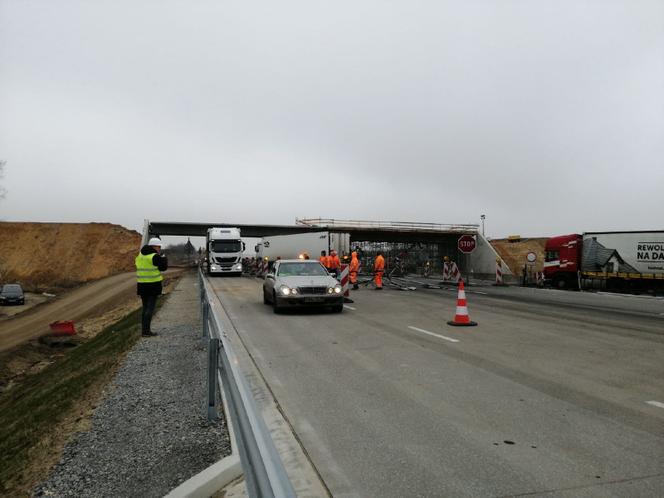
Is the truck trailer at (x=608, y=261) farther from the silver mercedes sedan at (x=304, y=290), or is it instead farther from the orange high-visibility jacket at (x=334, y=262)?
the silver mercedes sedan at (x=304, y=290)

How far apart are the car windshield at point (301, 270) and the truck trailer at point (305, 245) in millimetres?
18554

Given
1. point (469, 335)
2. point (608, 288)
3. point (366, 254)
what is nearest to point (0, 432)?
point (469, 335)

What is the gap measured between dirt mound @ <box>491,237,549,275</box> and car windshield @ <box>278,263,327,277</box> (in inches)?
2090

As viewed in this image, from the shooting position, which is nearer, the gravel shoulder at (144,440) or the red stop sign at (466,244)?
the gravel shoulder at (144,440)

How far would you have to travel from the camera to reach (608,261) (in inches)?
1111

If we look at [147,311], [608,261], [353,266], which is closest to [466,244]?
[608,261]

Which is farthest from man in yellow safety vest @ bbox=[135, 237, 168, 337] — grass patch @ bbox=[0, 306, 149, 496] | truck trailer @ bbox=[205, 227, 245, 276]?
truck trailer @ bbox=[205, 227, 245, 276]

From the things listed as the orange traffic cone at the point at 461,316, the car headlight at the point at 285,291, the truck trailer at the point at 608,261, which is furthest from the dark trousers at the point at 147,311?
the truck trailer at the point at 608,261

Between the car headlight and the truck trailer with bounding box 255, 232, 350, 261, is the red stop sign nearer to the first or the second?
the truck trailer with bounding box 255, 232, 350, 261

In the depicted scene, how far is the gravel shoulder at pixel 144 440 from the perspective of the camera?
3787 mm

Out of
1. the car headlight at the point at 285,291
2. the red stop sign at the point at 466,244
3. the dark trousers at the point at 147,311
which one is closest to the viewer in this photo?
the dark trousers at the point at 147,311

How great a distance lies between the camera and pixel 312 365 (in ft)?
24.5

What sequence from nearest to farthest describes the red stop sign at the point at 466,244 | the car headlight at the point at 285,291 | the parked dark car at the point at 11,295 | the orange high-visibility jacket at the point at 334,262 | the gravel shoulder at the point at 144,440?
1. the gravel shoulder at the point at 144,440
2. the car headlight at the point at 285,291
3. the orange high-visibility jacket at the point at 334,262
4. the red stop sign at the point at 466,244
5. the parked dark car at the point at 11,295

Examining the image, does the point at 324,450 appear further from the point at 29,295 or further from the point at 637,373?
the point at 29,295
